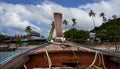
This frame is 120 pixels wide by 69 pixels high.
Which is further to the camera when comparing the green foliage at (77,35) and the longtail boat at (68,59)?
the green foliage at (77,35)

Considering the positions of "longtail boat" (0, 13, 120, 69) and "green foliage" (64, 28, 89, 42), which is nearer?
"longtail boat" (0, 13, 120, 69)

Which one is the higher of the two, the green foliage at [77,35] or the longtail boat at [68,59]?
the green foliage at [77,35]

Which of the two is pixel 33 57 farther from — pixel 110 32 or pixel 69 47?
pixel 110 32

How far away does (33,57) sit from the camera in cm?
618

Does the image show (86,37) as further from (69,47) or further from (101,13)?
(69,47)

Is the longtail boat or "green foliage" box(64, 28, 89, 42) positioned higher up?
"green foliage" box(64, 28, 89, 42)

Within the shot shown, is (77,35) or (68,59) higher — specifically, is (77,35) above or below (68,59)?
above

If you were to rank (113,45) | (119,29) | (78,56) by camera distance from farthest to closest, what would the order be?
(119,29), (113,45), (78,56)

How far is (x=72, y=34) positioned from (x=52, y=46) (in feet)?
278

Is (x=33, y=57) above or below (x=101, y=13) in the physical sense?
below

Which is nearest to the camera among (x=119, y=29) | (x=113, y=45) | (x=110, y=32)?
(x=113, y=45)

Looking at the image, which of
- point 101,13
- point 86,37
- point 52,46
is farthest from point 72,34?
point 52,46

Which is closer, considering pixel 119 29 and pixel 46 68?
pixel 46 68

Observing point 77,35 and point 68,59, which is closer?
point 68,59
